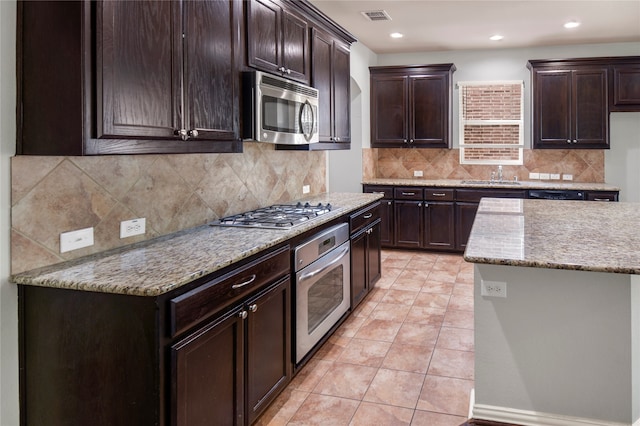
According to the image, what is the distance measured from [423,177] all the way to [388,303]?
3170mm

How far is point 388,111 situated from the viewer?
704 cm

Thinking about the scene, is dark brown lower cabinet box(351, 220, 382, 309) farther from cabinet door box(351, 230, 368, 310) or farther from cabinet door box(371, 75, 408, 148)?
cabinet door box(371, 75, 408, 148)

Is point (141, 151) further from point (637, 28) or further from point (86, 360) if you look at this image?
point (637, 28)

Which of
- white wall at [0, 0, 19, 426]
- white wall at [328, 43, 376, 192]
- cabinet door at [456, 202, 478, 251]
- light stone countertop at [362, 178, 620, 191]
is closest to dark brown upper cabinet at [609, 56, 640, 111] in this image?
light stone countertop at [362, 178, 620, 191]

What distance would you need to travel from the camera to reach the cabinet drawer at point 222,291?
1.86m

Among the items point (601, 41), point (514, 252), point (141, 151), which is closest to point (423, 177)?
point (601, 41)

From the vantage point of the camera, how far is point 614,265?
2.10 m

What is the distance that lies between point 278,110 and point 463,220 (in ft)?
13.1

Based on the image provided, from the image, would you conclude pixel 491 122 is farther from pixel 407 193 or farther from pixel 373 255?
pixel 373 255

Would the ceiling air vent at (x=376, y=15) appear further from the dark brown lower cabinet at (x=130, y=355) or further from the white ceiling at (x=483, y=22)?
the dark brown lower cabinet at (x=130, y=355)

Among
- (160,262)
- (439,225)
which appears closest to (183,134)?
(160,262)

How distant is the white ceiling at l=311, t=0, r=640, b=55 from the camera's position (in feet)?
15.8

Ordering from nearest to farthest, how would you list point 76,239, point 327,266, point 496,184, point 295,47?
point 76,239
point 327,266
point 295,47
point 496,184

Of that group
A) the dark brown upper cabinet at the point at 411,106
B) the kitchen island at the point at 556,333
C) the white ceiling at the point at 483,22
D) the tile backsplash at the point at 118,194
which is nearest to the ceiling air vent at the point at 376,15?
the white ceiling at the point at 483,22
